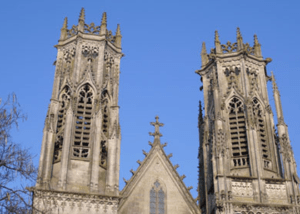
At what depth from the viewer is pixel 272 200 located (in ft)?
88.1

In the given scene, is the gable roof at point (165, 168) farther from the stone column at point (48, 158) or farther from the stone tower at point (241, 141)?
the stone column at point (48, 158)

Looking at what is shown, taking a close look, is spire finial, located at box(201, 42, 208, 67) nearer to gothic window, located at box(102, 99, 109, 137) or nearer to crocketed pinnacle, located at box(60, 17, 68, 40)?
gothic window, located at box(102, 99, 109, 137)

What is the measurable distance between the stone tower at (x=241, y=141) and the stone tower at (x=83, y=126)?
5.36 meters

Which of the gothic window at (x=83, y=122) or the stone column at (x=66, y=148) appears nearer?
the stone column at (x=66, y=148)

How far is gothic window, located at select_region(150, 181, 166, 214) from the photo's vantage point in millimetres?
27467

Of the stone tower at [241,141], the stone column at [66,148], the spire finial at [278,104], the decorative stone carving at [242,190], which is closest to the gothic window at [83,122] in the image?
the stone column at [66,148]

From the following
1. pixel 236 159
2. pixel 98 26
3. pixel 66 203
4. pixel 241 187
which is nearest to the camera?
pixel 66 203

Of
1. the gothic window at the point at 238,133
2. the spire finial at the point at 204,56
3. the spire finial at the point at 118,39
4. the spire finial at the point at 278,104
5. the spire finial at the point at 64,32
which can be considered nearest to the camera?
the gothic window at the point at 238,133

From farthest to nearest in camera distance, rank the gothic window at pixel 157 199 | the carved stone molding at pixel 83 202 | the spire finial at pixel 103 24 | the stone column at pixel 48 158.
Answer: the spire finial at pixel 103 24
the gothic window at pixel 157 199
the stone column at pixel 48 158
the carved stone molding at pixel 83 202

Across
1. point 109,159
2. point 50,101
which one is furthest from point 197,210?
point 50,101

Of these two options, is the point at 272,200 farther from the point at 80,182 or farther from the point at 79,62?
the point at 79,62

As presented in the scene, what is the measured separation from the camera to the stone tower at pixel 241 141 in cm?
2673

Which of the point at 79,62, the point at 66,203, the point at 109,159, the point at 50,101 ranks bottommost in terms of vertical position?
the point at 66,203

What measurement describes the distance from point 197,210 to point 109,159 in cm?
536
